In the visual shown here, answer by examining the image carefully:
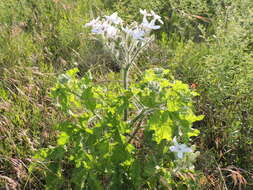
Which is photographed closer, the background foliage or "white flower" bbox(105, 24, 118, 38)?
"white flower" bbox(105, 24, 118, 38)

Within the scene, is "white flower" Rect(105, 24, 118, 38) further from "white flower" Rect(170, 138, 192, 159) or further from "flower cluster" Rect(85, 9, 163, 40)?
"white flower" Rect(170, 138, 192, 159)

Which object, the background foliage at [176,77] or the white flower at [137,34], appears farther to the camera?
the background foliage at [176,77]

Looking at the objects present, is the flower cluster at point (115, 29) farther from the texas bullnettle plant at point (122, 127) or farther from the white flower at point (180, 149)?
the white flower at point (180, 149)

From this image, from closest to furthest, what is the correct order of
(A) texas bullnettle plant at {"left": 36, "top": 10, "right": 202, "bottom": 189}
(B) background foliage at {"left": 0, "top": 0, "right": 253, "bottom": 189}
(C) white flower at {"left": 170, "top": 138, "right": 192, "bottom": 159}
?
(A) texas bullnettle plant at {"left": 36, "top": 10, "right": 202, "bottom": 189} → (C) white flower at {"left": 170, "top": 138, "right": 192, "bottom": 159} → (B) background foliage at {"left": 0, "top": 0, "right": 253, "bottom": 189}

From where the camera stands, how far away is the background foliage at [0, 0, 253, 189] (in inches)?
93.7

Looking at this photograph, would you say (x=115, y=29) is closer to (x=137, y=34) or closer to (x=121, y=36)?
(x=121, y=36)

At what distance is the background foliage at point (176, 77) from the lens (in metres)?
2.38

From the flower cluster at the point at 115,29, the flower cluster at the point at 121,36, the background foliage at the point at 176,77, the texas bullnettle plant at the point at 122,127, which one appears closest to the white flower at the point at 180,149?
the texas bullnettle plant at the point at 122,127

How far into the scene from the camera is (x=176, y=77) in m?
3.09

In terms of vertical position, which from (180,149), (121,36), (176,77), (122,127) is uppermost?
(121,36)

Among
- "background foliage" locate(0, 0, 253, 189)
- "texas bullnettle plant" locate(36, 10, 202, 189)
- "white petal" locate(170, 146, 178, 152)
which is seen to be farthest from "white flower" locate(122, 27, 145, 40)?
"white petal" locate(170, 146, 178, 152)

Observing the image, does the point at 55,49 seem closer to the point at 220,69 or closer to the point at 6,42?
the point at 6,42

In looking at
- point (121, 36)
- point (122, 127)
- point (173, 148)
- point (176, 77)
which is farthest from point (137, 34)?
point (176, 77)

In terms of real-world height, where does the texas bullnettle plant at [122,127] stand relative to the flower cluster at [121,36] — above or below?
below
